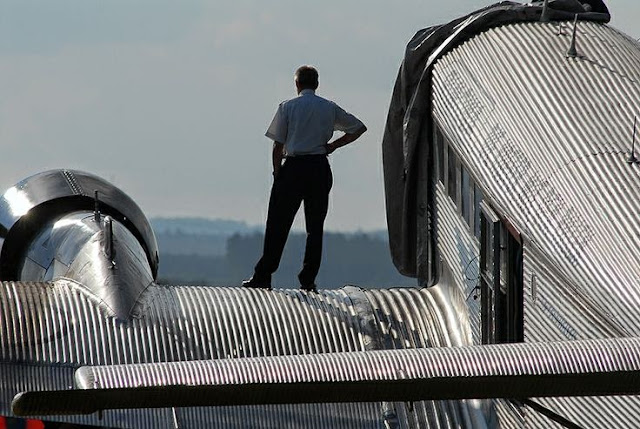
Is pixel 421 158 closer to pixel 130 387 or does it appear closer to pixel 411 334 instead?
pixel 411 334

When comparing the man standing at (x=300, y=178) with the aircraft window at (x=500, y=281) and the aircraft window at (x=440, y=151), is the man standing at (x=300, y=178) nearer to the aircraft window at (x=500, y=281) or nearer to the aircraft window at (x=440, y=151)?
the aircraft window at (x=440, y=151)

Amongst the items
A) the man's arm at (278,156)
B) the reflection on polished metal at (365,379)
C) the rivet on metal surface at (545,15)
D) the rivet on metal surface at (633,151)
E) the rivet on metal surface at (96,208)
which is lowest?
the rivet on metal surface at (96,208)

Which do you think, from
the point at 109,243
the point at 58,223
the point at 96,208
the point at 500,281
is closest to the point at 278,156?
the point at 109,243

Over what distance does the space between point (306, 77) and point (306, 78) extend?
0.02 meters

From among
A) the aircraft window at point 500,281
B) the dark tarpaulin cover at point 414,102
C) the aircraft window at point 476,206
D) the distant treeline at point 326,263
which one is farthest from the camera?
the distant treeline at point 326,263

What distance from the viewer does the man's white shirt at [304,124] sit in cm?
1722

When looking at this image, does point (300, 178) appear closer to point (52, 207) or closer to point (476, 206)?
point (476, 206)

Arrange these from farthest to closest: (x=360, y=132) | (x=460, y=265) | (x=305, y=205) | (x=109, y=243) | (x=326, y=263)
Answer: (x=326, y=263) → (x=360, y=132) → (x=305, y=205) → (x=109, y=243) → (x=460, y=265)

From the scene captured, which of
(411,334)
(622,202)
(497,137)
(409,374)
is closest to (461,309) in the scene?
(411,334)

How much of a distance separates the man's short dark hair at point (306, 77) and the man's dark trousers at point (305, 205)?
74 centimetres

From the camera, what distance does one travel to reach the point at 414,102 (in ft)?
54.4

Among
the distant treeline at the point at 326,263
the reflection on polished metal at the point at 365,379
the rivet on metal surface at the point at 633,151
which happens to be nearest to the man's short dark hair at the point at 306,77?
the rivet on metal surface at the point at 633,151

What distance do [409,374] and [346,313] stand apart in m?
6.78

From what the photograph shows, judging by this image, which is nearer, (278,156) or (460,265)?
(460,265)
